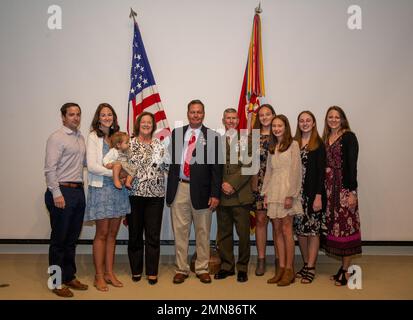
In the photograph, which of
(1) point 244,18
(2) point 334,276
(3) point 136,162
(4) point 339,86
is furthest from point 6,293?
(4) point 339,86

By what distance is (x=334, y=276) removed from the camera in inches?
142

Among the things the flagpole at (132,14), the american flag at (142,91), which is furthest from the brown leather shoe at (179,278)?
the flagpole at (132,14)

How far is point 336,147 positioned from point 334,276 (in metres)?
1.28

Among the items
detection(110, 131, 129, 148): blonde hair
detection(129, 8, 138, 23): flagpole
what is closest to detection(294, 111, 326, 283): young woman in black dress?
detection(110, 131, 129, 148): blonde hair

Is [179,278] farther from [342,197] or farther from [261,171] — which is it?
[342,197]

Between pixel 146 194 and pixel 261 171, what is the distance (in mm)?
1124

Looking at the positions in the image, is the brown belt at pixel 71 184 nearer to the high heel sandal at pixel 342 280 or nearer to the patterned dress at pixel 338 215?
the patterned dress at pixel 338 215

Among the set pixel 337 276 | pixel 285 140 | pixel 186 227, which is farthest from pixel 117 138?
pixel 337 276

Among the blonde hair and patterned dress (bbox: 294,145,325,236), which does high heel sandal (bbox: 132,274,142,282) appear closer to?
the blonde hair

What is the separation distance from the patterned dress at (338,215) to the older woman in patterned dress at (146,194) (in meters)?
1.59

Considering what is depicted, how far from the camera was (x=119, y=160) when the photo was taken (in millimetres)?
3285

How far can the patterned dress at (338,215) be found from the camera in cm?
339

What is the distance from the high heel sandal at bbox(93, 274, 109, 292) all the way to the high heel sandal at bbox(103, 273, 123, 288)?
89 mm
